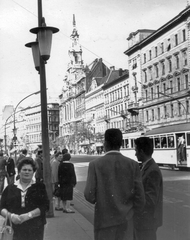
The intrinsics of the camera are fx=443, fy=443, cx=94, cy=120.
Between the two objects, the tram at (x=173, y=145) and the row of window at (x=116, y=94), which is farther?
the row of window at (x=116, y=94)

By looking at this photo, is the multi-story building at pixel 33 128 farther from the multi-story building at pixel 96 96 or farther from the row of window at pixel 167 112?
the row of window at pixel 167 112

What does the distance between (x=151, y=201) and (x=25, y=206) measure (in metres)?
1.28

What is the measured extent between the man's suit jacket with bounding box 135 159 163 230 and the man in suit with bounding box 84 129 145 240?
0.85 feet

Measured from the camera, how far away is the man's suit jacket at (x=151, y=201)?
4.37 meters

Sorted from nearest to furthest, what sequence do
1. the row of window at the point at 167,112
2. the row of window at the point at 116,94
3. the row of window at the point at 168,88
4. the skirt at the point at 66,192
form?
1. the skirt at the point at 66,192
2. the row of window at the point at 167,112
3. the row of window at the point at 168,88
4. the row of window at the point at 116,94

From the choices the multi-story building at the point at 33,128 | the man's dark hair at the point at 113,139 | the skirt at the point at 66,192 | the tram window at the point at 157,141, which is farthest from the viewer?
the multi-story building at the point at 33,128

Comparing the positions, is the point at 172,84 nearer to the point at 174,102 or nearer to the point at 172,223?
the point at 174,102

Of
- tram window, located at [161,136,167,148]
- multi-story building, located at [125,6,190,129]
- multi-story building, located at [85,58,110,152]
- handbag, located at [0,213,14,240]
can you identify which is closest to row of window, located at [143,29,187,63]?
multi-story building, located at [125,6,190,129]

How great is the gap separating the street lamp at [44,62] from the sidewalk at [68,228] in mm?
507

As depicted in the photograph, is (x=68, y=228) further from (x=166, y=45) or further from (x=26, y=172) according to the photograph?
(x=166, y=45)

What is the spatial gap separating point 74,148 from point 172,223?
99.0m

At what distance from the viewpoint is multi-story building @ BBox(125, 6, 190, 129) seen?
165ft

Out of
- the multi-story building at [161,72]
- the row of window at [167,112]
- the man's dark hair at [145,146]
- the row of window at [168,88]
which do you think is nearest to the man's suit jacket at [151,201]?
the man's dark hair at [145,146]

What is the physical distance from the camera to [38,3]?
1067cm
